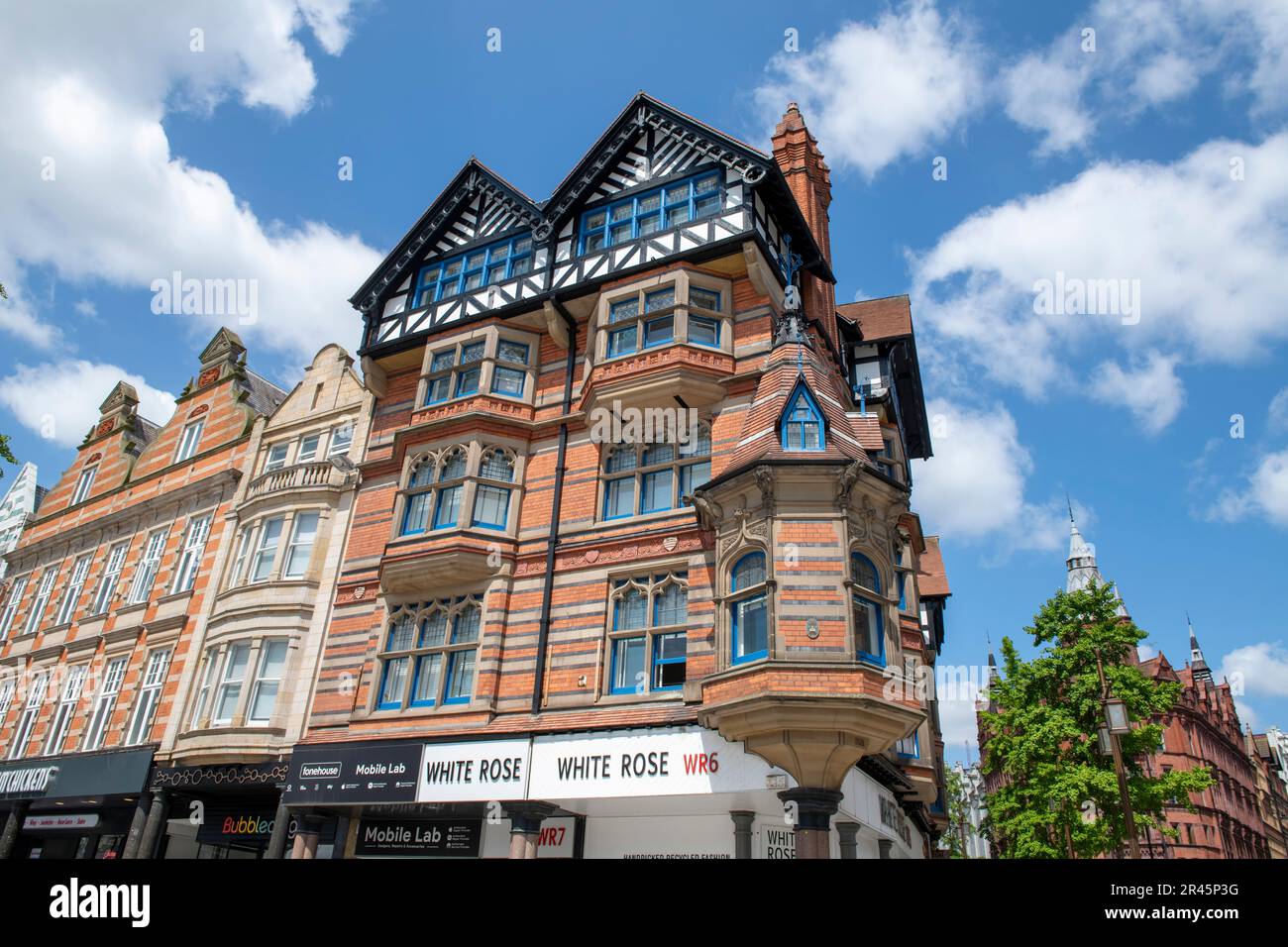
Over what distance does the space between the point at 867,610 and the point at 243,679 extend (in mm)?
15713

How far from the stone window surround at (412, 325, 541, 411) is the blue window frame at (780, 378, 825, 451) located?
7.60 m

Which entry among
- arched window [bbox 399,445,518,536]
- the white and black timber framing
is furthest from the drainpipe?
arched window [bbox 399,445,518,536]

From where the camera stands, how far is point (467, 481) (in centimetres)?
1958

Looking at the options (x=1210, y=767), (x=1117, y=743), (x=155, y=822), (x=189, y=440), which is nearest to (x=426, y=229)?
(x=189, y=440)

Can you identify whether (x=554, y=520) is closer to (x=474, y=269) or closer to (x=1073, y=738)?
(x=474, y=269)

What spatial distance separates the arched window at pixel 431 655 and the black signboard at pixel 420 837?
2.55m

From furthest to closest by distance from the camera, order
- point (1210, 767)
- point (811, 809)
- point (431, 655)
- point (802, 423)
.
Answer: point (1210, 767) → point (431, 655) → point (802, 423) → point (811, 809)

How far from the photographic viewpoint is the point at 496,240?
915 inches

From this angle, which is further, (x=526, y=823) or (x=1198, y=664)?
(x=1198, y=664)

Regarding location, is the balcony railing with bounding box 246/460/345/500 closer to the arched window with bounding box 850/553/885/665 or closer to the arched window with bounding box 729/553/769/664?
the arched window with bounding box 729/553/769/664

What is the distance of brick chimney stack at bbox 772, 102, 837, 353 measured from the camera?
74.5ft

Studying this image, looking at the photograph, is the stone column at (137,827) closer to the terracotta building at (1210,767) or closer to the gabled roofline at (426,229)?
the gabled roofline at (426,229)

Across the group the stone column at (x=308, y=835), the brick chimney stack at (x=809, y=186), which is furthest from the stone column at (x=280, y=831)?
the brick chimney stack at (x=809, y=186)
